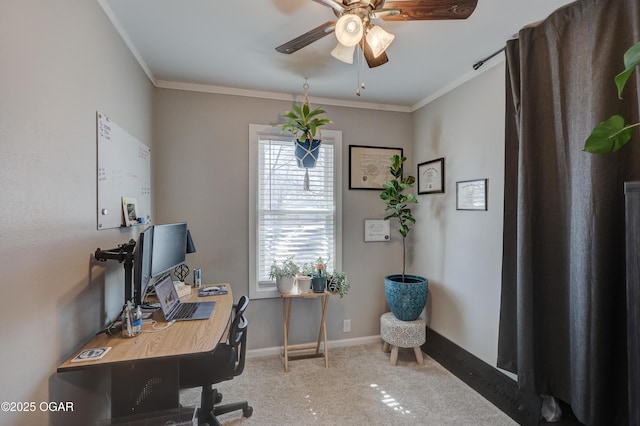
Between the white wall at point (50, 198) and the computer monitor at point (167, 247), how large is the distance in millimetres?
270

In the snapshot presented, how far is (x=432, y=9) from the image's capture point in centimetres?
133

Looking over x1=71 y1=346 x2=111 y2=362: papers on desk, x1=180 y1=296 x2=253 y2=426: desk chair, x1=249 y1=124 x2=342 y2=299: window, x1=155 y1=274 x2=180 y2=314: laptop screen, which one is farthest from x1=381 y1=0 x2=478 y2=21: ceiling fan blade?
x1=71 y1=346 x2=111 y2=362: papers on desk

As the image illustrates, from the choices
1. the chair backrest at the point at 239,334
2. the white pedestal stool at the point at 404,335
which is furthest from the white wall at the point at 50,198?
the white pedestal stool at the point at 404,335

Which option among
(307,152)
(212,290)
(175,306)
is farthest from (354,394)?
(307,152)

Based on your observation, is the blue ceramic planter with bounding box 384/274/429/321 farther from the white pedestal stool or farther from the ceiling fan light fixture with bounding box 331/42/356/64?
the ceiling fan light fixture with bounding box 331/42/356/64

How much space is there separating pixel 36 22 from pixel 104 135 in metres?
0.60

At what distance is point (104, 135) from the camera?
1.56 m

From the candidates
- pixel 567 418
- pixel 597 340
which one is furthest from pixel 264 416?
pixel 597 340

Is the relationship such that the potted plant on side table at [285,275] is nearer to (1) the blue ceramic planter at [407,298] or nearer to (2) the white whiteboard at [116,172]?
(1) the blue ceramic planter at [407,298]

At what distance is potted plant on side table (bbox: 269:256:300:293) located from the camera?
2627 mm

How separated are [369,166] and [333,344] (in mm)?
1954

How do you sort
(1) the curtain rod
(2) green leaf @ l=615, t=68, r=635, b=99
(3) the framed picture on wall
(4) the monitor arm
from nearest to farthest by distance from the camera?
(2) green leaf @ l=615, t=68, r=635, b=99
(4) the monitor arm
(1) the curtain rod
(3) the framed picture on wall

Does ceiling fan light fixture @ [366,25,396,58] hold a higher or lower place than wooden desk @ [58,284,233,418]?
higher

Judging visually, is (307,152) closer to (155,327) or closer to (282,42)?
(282,42)
